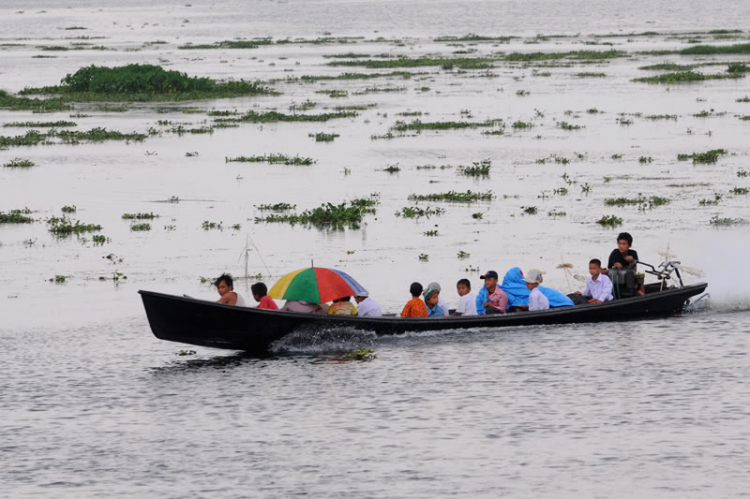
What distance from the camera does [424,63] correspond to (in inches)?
3971

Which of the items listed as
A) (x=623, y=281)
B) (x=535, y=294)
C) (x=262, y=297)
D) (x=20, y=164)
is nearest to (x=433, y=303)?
(x=535, y=294)

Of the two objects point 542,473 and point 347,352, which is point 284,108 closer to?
point 347,352

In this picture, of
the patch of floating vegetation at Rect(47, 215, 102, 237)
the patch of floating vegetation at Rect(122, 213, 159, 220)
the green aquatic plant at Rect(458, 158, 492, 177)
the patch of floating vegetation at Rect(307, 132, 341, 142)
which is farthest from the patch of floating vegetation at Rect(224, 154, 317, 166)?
the patch of floating vegetation at Rect(47, 215, 102, 237)

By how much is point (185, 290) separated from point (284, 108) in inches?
1671

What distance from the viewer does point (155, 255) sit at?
1308 inches

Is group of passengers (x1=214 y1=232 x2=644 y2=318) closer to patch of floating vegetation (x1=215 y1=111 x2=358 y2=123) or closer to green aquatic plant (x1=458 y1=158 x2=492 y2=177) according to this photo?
green aquatic plant (x1=458 y1=158 x2=492 y2=177)

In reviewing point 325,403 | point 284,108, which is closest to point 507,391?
point 325,403

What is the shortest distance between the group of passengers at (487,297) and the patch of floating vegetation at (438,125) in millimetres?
33506

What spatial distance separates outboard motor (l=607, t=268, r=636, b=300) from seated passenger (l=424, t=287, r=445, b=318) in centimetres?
385

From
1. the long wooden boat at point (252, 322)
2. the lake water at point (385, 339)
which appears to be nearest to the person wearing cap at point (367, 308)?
the long wooden boat at point (252, 322)

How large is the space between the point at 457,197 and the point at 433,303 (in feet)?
53.9

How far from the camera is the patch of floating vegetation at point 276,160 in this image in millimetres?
49312

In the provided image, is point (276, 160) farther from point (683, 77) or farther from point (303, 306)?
point (683, 77)

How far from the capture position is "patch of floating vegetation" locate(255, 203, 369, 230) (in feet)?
122
